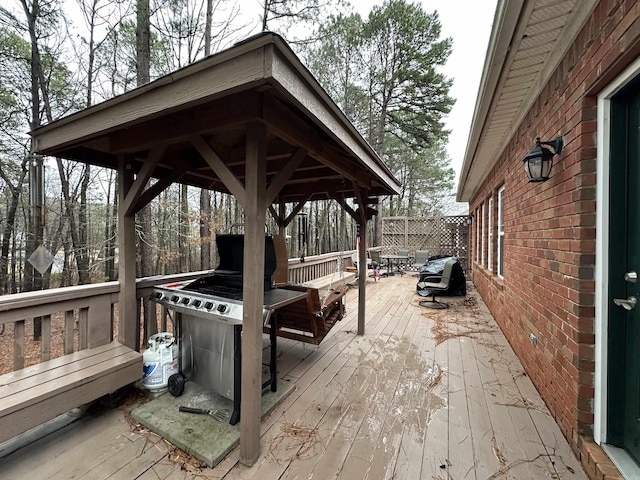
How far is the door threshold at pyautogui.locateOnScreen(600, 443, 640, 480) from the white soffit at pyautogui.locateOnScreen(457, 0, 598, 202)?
2.55 metres

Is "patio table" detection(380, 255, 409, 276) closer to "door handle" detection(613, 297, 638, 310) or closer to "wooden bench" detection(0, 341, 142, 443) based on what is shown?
"door handle" detection(613, 297, 638, 310)

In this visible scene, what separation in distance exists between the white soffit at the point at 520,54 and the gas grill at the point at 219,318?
2.27 meters

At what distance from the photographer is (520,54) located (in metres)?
2.06

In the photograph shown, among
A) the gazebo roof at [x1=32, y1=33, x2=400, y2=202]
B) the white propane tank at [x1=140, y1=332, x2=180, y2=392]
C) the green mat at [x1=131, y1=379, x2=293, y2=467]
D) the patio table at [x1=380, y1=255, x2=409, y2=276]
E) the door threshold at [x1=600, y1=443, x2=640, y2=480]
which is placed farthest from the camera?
the patio table at [x1=380, y1=255, x2=409, y2=276]

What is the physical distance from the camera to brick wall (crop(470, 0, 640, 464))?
5.03 ft

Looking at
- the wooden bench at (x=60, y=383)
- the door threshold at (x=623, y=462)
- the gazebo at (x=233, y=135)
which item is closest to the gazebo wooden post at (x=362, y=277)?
the gazebo at (x=233, y=135)

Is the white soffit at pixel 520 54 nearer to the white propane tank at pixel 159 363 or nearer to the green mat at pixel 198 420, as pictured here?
the green mat at pixel 198 420

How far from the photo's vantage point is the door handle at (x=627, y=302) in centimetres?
148

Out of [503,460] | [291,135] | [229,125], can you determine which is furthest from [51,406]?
[503,460]

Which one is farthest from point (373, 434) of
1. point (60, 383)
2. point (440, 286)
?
point (440, 286)

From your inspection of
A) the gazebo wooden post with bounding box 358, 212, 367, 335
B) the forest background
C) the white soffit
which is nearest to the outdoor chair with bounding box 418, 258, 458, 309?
A: the gazebo wooden post with bounding box 358, 212, 367, 335

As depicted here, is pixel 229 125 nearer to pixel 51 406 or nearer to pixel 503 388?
pixel 51 406

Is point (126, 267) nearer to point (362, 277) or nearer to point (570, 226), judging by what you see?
point (362, 277)

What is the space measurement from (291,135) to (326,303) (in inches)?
78.3
